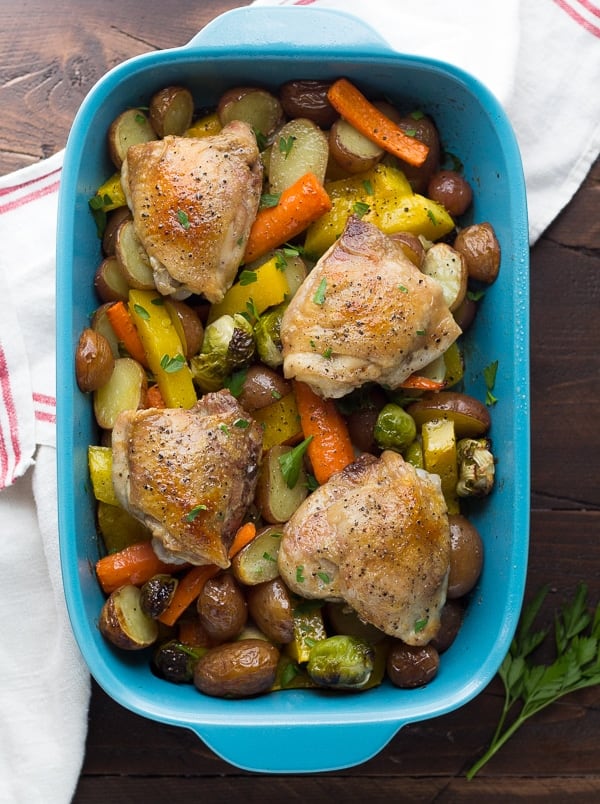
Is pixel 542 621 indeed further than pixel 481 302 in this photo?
Yes

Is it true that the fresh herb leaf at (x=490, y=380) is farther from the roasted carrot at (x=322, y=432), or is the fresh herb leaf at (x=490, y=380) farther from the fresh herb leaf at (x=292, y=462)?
the fresh herb leaf at (x=292, y=462)

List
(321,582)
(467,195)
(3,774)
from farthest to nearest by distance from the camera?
(3,774)
(467,195)
(321,582)

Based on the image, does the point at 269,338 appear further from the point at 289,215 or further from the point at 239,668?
the point at 239,668

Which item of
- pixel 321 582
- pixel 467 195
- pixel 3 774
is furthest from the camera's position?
pixel 3 774

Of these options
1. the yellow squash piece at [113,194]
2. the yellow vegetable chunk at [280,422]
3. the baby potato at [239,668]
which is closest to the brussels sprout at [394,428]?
the yellow vegetable chunk at [280,422]

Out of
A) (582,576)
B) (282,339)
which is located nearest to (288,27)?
(282,339)

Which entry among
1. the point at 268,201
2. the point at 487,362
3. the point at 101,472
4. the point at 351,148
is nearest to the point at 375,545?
the point at 487,362

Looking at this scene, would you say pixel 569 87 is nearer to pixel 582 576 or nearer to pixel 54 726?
pixel 582 576
